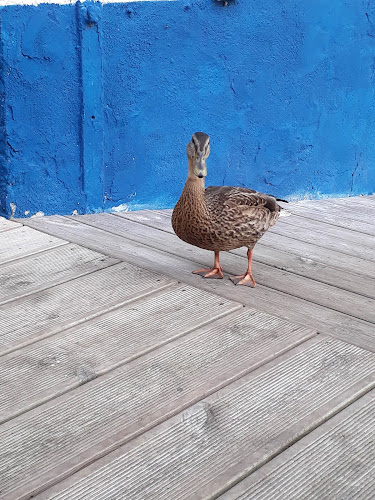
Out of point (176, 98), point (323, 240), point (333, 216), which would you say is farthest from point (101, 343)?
point (333, 216)

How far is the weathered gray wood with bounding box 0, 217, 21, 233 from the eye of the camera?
392 cm

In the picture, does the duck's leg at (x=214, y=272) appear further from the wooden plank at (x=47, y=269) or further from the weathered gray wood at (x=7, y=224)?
the weathered gray wood at (x=7, y=224)

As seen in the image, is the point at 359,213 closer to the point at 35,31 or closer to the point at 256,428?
the point at 35,31

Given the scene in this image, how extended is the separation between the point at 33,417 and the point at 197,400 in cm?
54

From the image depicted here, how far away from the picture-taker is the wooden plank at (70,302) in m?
2.53

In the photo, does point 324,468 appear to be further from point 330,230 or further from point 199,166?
point 330,230

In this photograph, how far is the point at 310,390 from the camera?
2.11 metres

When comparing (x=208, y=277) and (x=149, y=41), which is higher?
(x=149, y=41)

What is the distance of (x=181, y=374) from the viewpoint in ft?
7.22

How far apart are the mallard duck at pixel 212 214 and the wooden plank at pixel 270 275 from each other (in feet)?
0.69

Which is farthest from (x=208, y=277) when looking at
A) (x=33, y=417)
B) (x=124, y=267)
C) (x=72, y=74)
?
(x=72, y=74)

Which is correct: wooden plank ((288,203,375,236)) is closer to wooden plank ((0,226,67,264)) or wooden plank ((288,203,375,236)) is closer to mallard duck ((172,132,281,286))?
mallard duck ((172,132,281,286))

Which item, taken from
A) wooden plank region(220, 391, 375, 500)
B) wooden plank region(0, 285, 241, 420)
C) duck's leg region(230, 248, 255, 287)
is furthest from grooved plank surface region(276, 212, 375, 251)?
wooden plank region(220, 391, 375, 500)

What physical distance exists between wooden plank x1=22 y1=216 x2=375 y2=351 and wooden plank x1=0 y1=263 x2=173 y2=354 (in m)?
0.18
